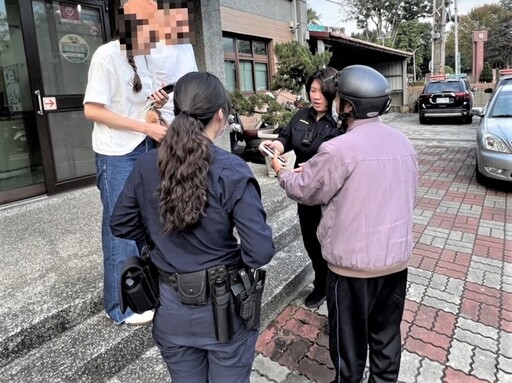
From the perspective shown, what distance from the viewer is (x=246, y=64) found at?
959 cm

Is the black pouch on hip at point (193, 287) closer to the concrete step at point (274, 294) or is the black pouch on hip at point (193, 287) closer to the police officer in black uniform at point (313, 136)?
the concrete step at point (274, 294)

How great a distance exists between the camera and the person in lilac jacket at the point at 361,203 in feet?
5.52

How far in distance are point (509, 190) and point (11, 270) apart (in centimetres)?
625


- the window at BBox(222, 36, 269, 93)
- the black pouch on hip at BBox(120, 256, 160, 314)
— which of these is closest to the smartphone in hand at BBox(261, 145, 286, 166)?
the black pouch on hip at BBox(120, 256, 160, 314)

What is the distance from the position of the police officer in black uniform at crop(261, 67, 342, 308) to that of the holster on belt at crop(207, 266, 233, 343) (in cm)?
120

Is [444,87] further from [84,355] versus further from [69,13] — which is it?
[84,355]

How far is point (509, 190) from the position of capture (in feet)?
19.0

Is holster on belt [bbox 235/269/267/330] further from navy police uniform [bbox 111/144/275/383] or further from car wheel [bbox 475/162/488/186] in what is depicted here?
car wheel [bbox 475/162/488/186]

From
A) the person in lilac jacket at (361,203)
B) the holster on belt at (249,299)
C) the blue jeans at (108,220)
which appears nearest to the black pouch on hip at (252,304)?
the holster on belt at (249,299)

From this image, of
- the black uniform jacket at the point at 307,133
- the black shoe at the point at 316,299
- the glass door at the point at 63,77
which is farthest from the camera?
the glass door at the point at 63,77

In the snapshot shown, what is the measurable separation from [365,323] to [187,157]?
1196 millimetres

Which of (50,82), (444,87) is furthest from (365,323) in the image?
(444,87)

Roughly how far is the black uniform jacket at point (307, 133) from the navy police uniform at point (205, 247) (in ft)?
4.40

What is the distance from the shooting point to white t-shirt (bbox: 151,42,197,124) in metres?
2.00
